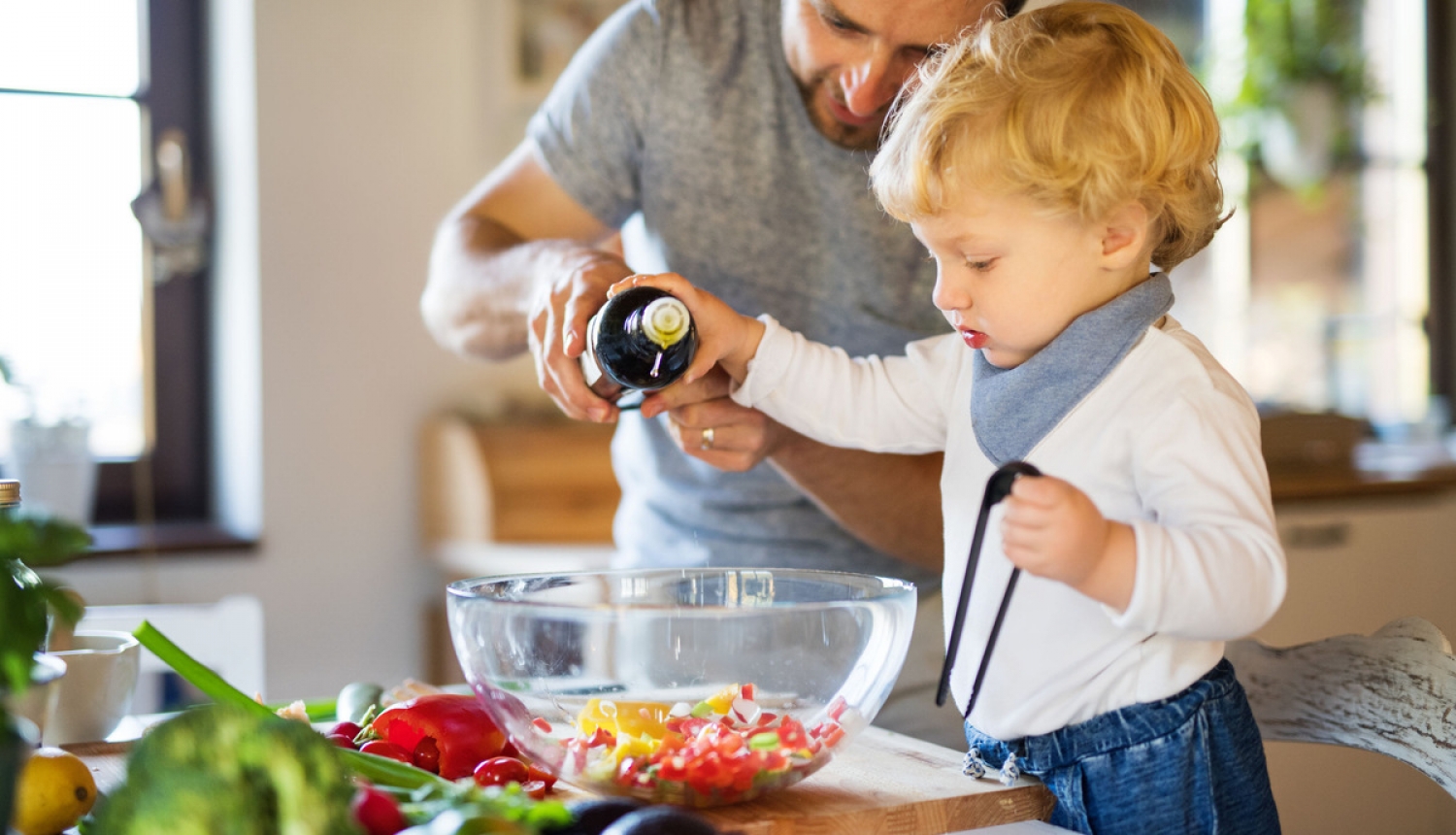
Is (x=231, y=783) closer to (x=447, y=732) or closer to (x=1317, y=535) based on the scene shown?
(x=447, y=732)

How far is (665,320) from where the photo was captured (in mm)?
905

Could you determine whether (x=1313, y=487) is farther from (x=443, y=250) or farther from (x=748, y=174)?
(x=443, y=250)

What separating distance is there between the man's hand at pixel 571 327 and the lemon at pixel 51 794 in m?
0.42

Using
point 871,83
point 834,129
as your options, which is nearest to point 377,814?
point 871,83

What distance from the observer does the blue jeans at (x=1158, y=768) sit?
79cm

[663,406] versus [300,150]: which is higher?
[300,150]

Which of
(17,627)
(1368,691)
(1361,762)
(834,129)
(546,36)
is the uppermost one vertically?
(546,36)

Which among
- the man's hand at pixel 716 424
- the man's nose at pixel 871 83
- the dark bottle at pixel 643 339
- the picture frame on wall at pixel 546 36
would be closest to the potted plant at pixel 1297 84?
the picture frame on wall at pixel 546 36

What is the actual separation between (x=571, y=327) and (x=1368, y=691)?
608mm

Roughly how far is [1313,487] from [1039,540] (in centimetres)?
200

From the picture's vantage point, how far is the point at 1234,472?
0.74 m

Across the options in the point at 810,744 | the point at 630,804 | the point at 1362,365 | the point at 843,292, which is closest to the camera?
the point at 630,804

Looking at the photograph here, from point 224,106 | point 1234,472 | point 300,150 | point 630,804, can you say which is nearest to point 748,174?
point 1234,472

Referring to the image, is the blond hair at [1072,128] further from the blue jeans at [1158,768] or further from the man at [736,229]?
the man at [736,229]
